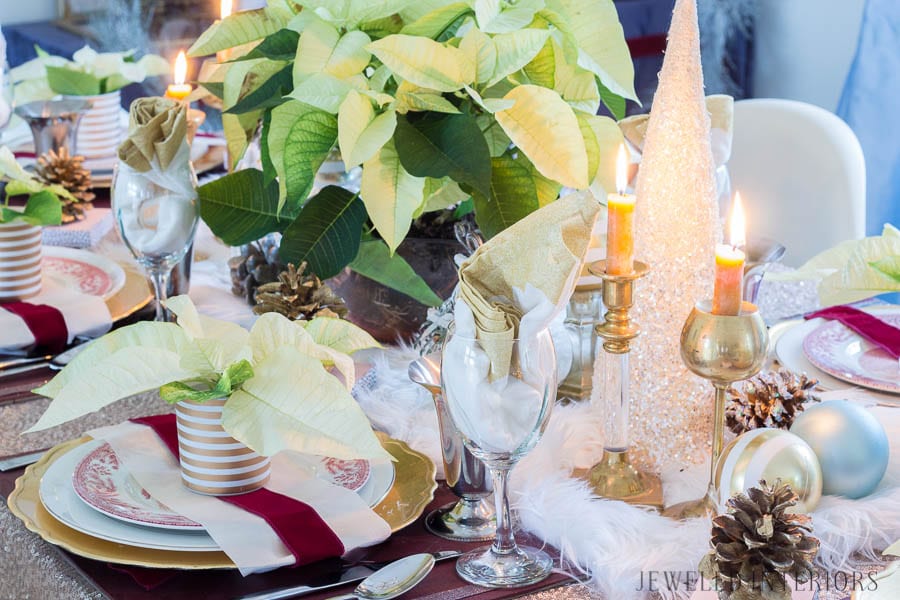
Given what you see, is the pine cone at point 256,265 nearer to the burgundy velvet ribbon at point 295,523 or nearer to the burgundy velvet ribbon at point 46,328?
the burgundy velvet ribbon at point 46,328

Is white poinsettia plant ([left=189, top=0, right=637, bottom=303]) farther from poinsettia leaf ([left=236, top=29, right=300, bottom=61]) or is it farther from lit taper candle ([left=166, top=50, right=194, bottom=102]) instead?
lit taper candle ([left=166, top=50, right=194, bottom=102])

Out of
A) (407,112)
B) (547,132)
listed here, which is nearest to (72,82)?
(407,112)

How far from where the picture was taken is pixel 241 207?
1.08m

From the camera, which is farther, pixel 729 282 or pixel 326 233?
pixel 326 233

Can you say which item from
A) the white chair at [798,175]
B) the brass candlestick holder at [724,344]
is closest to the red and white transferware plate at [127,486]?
the brass candlestick holder at [724,344]

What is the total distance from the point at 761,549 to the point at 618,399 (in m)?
0.22

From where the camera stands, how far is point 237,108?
1.02 meters

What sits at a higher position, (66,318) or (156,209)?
(156,209)

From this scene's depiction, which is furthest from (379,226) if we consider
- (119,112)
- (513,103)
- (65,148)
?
(119,112)

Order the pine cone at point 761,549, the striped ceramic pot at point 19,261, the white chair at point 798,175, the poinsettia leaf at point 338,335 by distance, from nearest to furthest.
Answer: the pine cone at point 761,549
the poinsettia leaf at point 338,335
the striped ceramic pot at point 19,261
the white chair at point 798,175

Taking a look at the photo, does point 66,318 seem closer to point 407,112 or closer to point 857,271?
point 407,112

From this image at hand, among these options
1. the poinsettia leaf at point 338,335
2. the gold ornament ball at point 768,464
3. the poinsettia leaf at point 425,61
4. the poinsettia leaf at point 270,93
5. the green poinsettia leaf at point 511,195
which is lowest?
the gold ornament ball at point 768,464

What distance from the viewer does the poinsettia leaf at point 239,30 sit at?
1.06 meters

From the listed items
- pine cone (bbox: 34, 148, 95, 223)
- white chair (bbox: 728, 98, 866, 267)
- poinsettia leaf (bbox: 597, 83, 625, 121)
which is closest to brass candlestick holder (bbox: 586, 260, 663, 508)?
poinsettia leaf (bbox: 597, 83, 625, 121)
